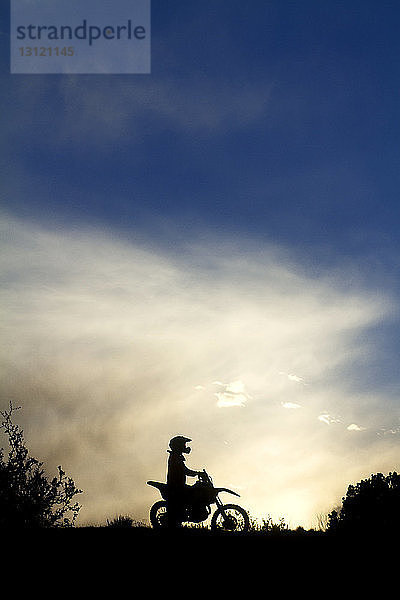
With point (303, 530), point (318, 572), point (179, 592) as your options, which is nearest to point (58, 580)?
point (179, 592)

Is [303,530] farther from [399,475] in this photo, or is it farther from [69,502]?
[399,475]

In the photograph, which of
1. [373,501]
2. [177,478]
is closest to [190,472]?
[177,478]

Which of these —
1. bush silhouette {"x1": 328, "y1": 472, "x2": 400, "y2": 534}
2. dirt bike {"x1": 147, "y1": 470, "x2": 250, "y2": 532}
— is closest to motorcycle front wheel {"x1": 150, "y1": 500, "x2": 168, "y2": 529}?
dirt bike {"x1": 147, "y1": 470, "x2": 250, "y2": 532}

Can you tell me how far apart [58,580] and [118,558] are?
179cm

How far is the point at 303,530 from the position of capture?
59.4 ft

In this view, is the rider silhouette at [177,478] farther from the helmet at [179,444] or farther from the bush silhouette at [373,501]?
the bush silhouette at [373,501]

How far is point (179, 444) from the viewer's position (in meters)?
17.7

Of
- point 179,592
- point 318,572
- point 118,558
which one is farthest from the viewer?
point 118,558

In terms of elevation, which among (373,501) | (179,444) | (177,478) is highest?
(179,444)

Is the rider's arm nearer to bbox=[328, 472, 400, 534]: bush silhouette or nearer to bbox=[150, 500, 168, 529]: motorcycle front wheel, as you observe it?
bbox=[150, 500, 168, 529]: motorcycle front wheel

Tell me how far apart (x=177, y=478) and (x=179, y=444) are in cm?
99

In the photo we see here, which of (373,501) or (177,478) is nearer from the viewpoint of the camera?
(177,478)

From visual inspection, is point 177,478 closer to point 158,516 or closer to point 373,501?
point 158,516

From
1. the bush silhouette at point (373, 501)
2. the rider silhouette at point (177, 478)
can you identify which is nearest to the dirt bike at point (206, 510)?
the rider silhouette at point (177, 478)
